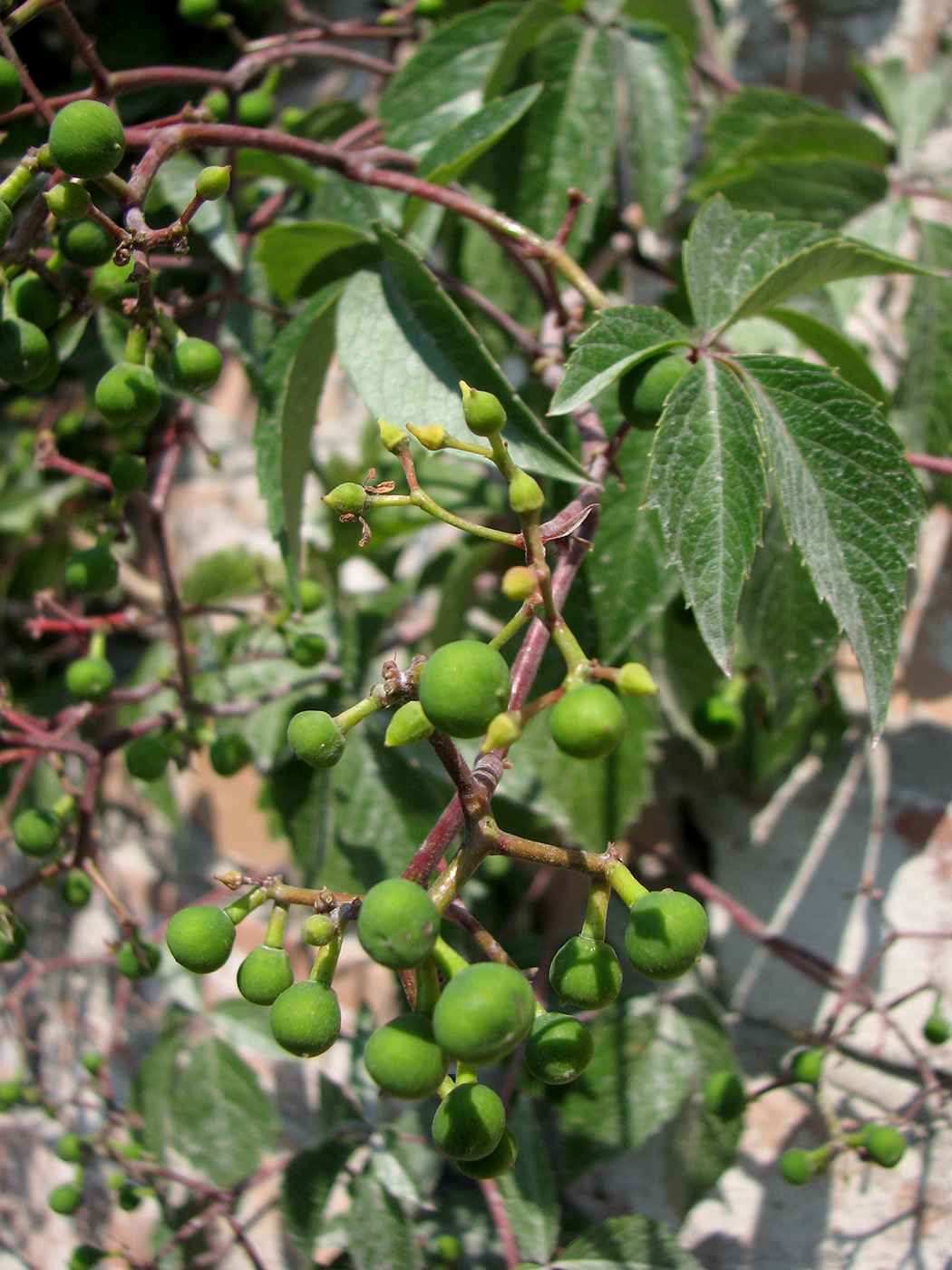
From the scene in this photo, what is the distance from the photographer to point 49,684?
1.95 metres

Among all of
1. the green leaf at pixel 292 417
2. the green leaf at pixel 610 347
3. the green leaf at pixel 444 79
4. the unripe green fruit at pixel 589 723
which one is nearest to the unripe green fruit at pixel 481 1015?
the unripe green fruit at pixel 589 723

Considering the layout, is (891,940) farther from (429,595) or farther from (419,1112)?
(429,595)

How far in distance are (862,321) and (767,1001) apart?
114cm

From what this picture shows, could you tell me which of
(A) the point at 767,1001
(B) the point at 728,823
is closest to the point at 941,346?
(B) the point at 728,823

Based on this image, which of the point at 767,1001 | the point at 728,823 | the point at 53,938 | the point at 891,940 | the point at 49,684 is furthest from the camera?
the point at 53,938

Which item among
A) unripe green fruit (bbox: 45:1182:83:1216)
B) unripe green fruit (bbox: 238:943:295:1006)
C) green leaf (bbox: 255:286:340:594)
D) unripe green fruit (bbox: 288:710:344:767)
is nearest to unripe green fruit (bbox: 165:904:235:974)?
unripe green fruit (bbox: 238:943:295:1006)

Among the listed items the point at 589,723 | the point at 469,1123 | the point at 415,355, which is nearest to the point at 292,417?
the point at 415,355

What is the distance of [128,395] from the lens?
2.56 feet

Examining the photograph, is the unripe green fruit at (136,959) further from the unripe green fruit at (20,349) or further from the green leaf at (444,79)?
the green leaf at (444,79)

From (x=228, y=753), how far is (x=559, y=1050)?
73 centimetres

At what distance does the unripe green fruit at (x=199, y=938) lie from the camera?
641 millimetres

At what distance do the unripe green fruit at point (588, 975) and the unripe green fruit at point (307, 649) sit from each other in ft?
2.19

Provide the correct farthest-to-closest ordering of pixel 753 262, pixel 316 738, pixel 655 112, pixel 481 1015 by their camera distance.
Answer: pixel 655 112 → pixel 753 262 → pixel 316 738 → pixel 481 1015

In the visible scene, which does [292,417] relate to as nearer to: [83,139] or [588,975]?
[83,139]
